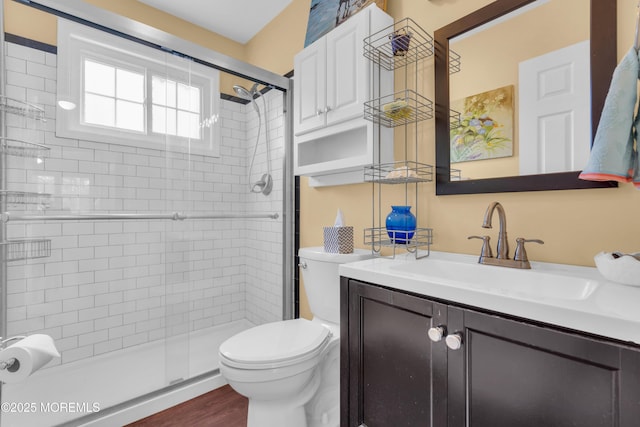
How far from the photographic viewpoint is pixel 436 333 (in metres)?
0.80

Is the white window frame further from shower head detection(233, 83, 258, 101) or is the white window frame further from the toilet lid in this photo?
the toilet lid

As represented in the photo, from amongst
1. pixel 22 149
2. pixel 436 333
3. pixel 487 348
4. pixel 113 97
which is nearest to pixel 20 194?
pixel 22 149

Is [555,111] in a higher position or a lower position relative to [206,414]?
higher

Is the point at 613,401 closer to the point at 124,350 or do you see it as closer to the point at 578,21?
the point at 578,21

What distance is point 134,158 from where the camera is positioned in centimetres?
185

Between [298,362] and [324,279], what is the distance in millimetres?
427

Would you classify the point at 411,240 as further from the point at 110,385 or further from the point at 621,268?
the point at 110,385

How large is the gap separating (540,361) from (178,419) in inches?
67.8

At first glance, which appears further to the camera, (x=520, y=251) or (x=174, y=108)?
(x=174, y=108)

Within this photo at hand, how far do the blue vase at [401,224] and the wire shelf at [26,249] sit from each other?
1736mm

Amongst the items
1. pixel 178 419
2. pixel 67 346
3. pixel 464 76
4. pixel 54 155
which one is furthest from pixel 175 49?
pixel 178 419

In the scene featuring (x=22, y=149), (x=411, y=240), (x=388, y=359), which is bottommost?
(x=388, y=359)

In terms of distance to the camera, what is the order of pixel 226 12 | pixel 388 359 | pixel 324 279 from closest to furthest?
pixel 388 359, pixel 324 279, pixel 226 12

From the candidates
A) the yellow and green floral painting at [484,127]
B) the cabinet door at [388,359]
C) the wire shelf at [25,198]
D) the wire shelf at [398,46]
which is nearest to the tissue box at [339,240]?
the cabinet door at [388,359]
